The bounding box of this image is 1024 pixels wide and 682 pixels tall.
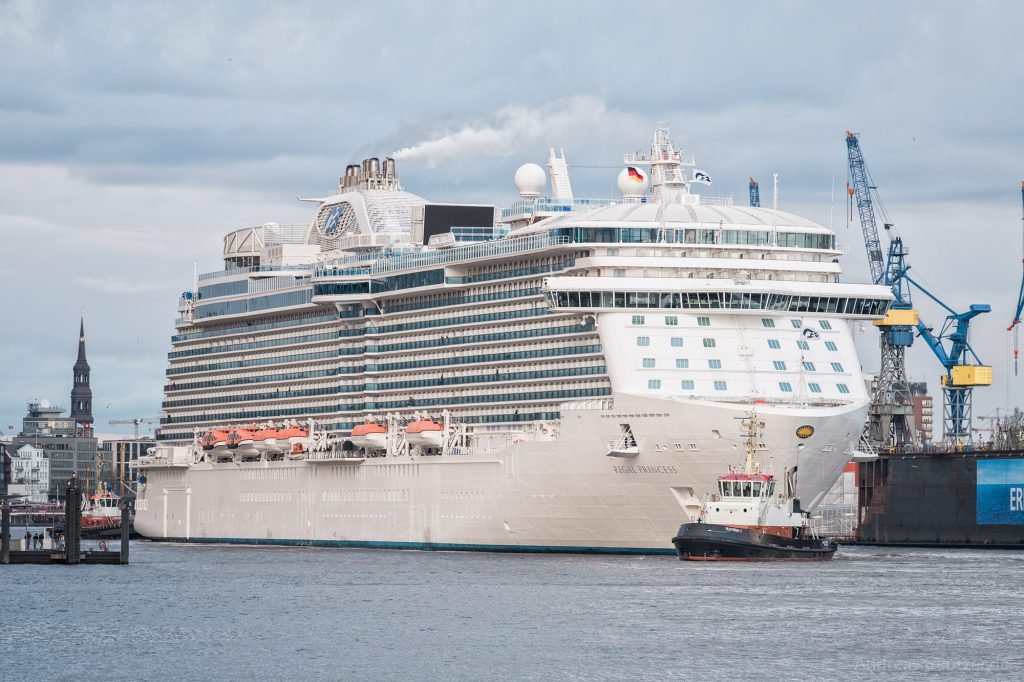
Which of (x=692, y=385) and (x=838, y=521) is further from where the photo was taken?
(x=838, y=521)

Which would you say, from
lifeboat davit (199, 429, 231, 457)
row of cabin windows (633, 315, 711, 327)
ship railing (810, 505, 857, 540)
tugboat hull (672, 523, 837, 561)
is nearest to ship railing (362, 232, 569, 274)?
row of cabin windows (633, 315, 711, 327)

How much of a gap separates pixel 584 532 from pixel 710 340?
1022cm

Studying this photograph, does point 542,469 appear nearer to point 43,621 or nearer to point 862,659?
point 43,621

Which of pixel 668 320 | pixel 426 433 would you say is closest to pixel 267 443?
pixel 426 433

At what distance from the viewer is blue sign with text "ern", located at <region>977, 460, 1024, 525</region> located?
125m

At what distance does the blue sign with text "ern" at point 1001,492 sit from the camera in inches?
4919

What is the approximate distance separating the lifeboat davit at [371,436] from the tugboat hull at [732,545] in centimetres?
2049

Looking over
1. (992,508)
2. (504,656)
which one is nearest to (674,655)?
(504,656)

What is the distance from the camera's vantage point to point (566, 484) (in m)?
90.9

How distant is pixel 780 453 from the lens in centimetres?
8712

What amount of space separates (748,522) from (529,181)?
917 inches

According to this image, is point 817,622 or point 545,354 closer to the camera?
point 817,622

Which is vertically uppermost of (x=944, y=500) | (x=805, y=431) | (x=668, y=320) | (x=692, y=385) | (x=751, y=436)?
(x=668, y=320)

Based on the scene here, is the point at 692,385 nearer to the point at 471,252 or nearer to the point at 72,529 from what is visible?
the point at 471,252
